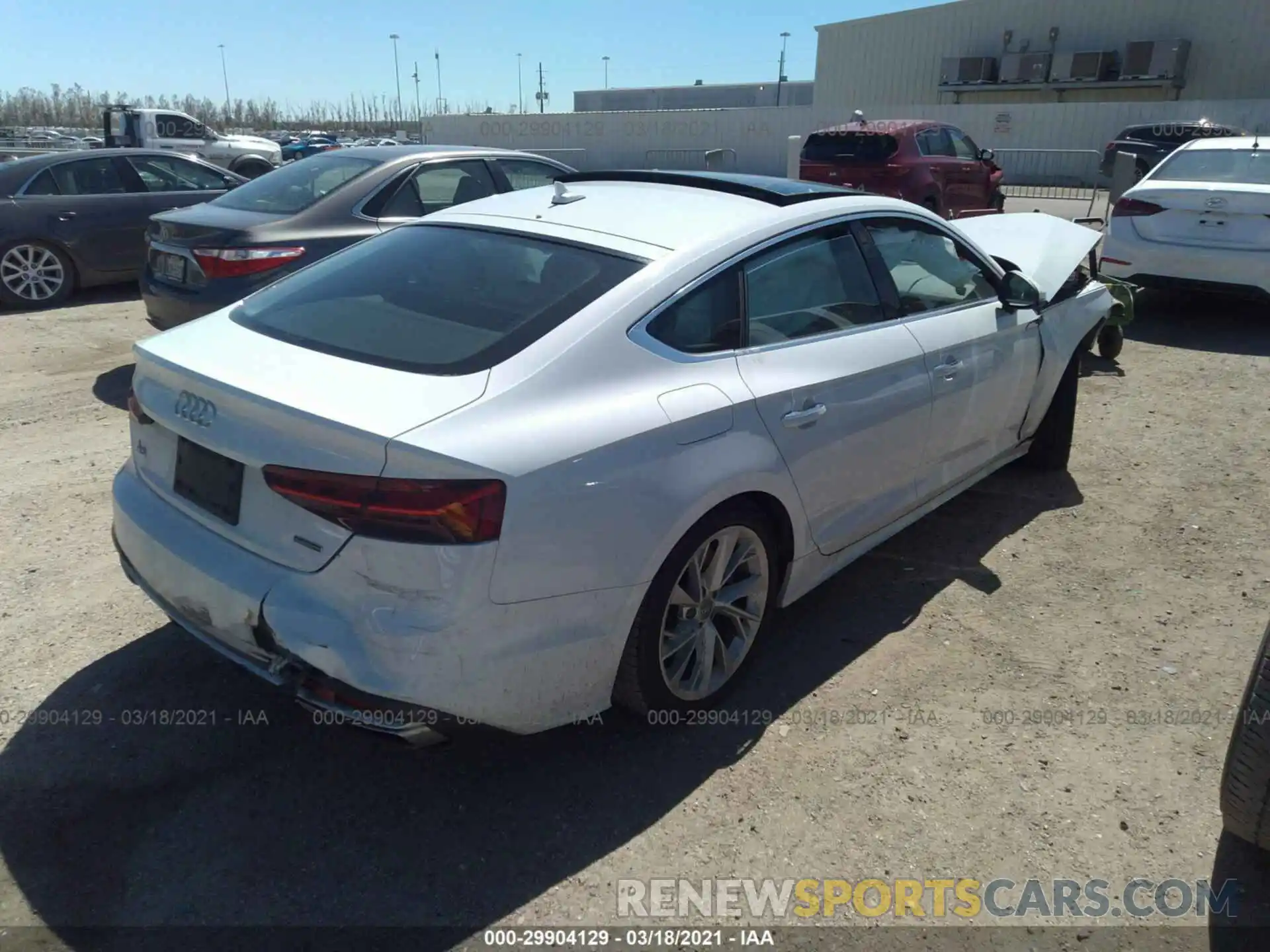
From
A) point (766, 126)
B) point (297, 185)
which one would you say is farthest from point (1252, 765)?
point (766, 126)

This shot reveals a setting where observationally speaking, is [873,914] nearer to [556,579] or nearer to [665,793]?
[665,793]

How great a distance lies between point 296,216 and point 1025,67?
36.6 m

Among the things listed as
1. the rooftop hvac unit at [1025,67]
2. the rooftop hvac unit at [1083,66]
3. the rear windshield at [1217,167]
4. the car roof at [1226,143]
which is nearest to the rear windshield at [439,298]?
the rear windshield at [1217,167]

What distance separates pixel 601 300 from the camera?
2.82 m

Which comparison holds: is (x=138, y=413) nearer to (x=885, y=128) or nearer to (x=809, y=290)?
(x=809, y=290)

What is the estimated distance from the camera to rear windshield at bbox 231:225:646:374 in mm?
2725

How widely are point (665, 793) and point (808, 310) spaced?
171 cm

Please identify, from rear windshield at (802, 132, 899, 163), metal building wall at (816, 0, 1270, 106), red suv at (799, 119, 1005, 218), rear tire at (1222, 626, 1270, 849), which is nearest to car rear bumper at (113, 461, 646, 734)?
rear tire at (1222, 626, 1270, 849)

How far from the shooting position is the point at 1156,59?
32.7 metres

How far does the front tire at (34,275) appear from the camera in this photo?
892cm

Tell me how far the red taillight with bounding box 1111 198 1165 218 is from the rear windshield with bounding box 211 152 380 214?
651 cm

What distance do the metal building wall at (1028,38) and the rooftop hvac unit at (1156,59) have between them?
710 mm

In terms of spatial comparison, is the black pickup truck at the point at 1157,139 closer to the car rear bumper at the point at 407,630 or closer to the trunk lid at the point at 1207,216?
the trunk lid at the point at 1207,216

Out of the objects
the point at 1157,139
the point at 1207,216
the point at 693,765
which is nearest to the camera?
the point at 693,765
